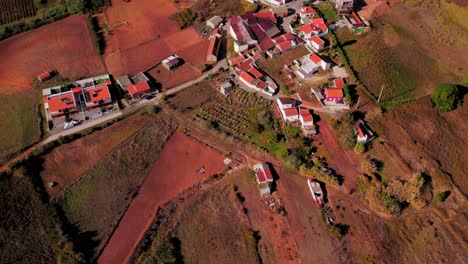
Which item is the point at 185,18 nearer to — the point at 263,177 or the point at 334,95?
the point at 334,95

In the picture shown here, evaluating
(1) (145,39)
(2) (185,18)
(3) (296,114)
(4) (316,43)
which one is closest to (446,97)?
(3) (296,114)

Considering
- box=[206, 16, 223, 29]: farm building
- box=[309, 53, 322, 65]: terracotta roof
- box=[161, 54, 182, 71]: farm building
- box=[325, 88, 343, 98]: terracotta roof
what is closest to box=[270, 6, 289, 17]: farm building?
box=[206, 16, 223, 29]: farm building

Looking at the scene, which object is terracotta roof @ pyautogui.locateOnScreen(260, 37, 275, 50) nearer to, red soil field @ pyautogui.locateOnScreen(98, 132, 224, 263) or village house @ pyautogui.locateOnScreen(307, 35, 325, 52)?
village house @ pyautogui.locateOnScreen(307, 35, 325, 52)

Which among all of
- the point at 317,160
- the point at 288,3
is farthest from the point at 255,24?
the point at 317,160

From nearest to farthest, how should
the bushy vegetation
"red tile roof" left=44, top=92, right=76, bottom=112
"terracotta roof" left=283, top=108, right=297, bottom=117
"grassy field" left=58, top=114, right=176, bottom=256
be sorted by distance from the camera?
"grassy field" left=58, top=114, right=176, bottom=256 < "terracotta roof" left=283, top=108, right=297, bottom=117 < "red tile roof" left=44, top=92, right=76, bottom=112 < the bushy vegetation

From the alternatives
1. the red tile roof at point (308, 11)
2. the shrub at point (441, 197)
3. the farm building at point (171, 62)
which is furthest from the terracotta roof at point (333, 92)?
the farm building at point (171, 62)

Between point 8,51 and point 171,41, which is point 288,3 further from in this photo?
point 8,51

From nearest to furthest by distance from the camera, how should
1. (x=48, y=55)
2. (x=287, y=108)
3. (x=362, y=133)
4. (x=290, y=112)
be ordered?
(x=362, y=133)
(x=290, y=112)
(x=287, y=108)
(x=48, y=55)
